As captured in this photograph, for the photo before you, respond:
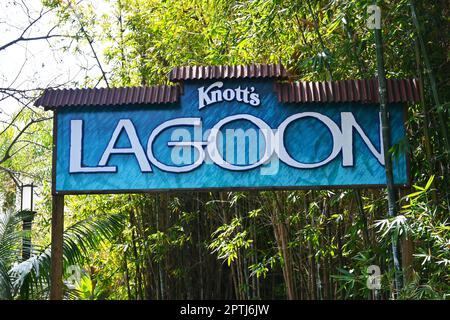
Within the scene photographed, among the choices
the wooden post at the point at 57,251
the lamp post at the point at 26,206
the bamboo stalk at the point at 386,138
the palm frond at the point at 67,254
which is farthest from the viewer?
the lamp post at the point at 26,206

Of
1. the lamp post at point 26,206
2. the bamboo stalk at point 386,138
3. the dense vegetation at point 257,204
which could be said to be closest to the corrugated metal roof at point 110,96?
the dense vegetation at point 257,204

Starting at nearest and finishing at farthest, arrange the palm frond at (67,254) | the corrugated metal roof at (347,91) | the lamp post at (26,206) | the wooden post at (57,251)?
the corrugated metal roof at (347,91)
the wooden post at (57,251)
the palm frond at (67,254)
the lamp post at (26,206)

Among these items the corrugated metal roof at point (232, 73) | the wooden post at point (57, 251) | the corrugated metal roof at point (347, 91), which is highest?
the corrugated metal roof at point (232, 73)

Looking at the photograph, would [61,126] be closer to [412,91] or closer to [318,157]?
[318,157]

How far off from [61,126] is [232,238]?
227 centimetres

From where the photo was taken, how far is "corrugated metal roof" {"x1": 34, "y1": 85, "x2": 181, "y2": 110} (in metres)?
4.76

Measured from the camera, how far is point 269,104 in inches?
187

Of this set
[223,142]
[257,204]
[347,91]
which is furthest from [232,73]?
[257,204]

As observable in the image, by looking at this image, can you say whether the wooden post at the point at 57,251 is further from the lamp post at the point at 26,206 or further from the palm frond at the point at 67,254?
the lamp post at the point at 26,206

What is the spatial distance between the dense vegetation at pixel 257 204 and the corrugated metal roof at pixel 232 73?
0.34m

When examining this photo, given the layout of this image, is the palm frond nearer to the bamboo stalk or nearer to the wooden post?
the wooden post

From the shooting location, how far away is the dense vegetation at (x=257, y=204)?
15.0 feet

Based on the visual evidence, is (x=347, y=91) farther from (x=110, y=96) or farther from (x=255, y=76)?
(x=110, y=96)
